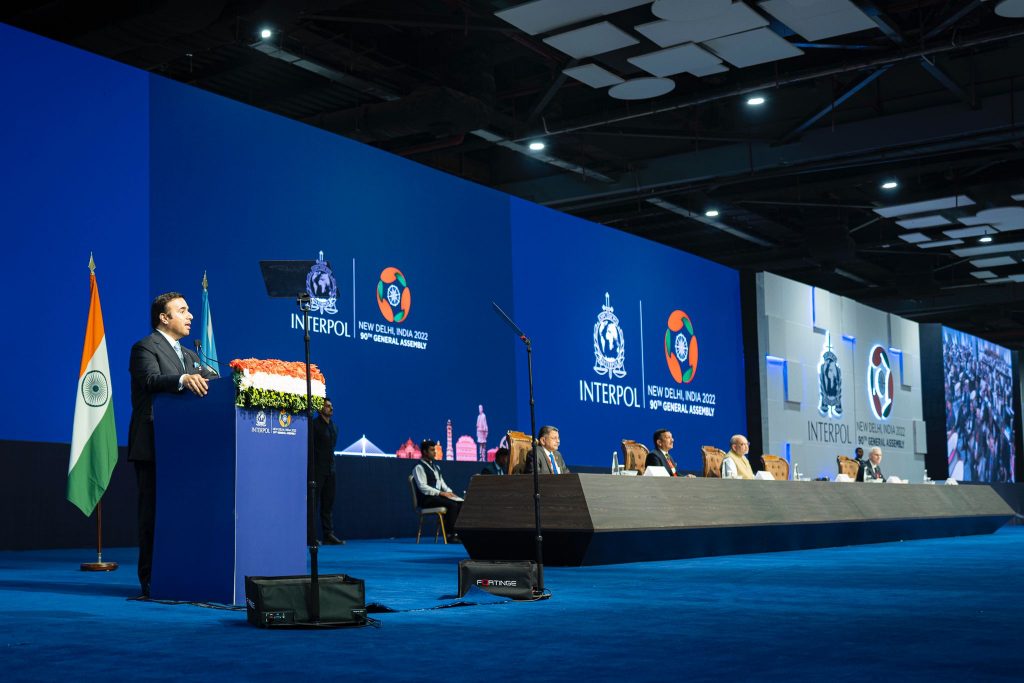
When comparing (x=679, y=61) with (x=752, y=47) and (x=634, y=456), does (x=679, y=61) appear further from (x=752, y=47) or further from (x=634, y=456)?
(x=634, y=456)

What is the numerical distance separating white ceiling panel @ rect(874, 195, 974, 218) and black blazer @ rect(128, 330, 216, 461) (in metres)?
13.8

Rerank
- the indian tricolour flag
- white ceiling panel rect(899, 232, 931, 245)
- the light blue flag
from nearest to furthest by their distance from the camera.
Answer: the indian tricolour flag
the light blue flag
white ceiling panel rect(899, 232, 931, 245)

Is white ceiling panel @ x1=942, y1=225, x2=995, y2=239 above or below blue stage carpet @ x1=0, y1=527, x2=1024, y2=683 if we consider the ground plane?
above

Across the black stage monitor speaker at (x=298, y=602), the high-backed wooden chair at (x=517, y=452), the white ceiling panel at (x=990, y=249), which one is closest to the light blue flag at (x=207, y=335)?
the high-backed wooden chair at (x=517, y=452)

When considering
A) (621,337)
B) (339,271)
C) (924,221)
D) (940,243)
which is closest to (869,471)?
(621,337)

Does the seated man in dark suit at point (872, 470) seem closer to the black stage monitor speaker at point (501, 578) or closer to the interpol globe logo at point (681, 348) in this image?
the interpol globe logo at point (681, 348)

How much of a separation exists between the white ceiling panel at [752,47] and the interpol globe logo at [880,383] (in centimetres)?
1051

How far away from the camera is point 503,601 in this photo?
4.86m

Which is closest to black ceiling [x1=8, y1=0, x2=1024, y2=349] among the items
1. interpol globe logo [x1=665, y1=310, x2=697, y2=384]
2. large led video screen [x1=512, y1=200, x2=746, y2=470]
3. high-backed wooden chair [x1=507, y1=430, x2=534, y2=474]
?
large led video screen [x1=512, y1=200, x2=746, y2=470]

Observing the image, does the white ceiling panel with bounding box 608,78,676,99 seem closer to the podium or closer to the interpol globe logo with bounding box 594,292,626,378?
the interpol globe logo with bounding box 594,292,626,378

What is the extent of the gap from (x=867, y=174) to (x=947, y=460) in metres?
8.49

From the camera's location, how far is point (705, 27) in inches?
403

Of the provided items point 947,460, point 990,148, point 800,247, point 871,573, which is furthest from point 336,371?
point 947,460

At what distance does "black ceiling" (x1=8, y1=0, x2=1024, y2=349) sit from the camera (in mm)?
10750
